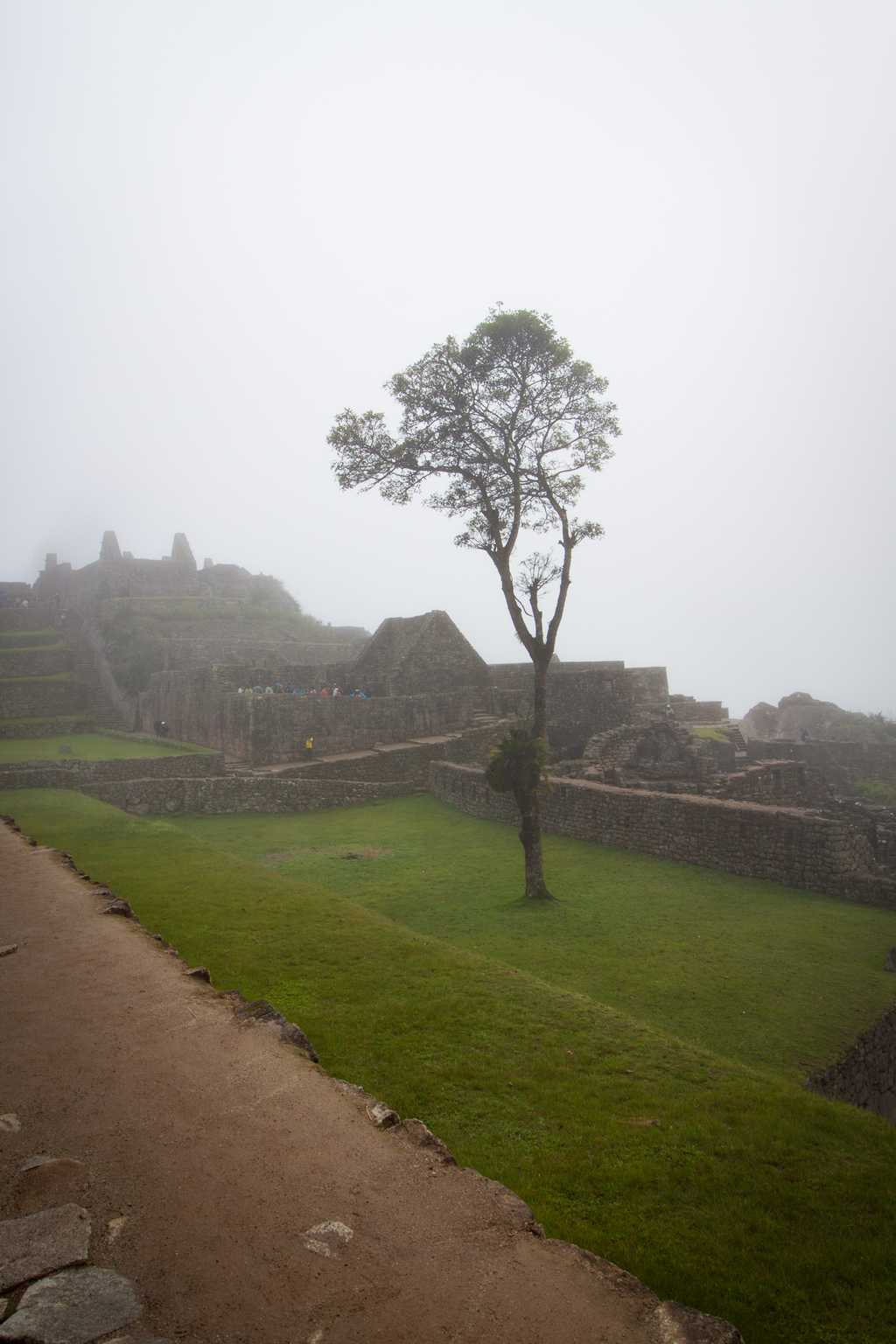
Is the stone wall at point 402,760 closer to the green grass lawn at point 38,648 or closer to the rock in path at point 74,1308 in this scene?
the rock in path at point 74,1308

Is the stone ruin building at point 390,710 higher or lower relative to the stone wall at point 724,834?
higher

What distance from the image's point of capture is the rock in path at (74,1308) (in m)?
2.74

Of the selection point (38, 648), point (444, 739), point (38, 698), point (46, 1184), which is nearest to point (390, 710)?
point (444, 739)

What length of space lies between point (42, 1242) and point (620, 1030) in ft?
16.7

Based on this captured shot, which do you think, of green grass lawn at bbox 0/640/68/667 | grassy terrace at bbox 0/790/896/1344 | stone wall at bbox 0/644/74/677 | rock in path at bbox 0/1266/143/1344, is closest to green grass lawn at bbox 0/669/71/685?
stone wall at bbox 0/644/74/677

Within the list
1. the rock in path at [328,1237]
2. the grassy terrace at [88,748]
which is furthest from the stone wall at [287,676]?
the rock in path at [328,1237]

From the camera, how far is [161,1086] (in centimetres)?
479

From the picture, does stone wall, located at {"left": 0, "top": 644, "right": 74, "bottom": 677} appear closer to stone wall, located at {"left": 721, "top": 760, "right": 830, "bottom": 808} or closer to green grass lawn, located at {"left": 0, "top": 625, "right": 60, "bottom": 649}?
green grass lawn, located at {"left": 0, "top": 625, "right": 60, "bottom": 649}

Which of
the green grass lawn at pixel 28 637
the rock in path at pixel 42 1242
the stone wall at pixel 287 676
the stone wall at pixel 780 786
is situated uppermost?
the green grass lawn at pixel 28 637

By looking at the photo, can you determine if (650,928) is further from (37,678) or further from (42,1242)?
(37,678)

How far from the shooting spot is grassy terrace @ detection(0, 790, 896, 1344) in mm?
4250

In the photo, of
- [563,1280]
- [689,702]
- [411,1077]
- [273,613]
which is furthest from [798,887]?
[273,613]

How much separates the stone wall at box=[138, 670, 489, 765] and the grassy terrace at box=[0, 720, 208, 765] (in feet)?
4.36

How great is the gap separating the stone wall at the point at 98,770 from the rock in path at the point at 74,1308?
19.5 metres
